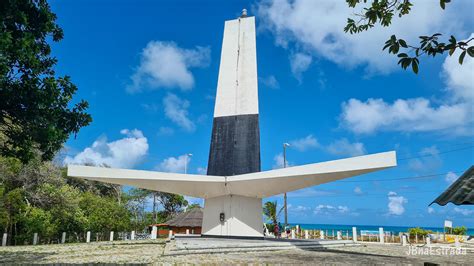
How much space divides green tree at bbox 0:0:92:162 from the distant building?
745 cm

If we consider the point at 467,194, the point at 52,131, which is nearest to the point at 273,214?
the point at 52,131

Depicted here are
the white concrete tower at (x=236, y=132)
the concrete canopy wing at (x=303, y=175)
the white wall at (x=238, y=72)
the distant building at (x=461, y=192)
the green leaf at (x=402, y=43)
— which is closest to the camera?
the green leaf at (x=402, y=43)

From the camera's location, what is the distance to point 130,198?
34.0 metres

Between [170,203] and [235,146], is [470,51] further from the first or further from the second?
[170,203]

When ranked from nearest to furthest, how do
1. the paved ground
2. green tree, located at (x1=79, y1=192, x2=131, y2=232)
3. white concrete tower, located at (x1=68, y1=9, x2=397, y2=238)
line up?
the paved ground
white concrete tower, located at (x1=68, y1=9, x2=397, y2=238)
green tree, located at (x1=79, y1=192, x2=131, y2=232)

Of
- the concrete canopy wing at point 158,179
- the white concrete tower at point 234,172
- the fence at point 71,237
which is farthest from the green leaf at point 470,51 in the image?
the fence at point 71,237

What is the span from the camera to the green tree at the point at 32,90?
727 centimetres

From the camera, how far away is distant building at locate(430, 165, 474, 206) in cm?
303

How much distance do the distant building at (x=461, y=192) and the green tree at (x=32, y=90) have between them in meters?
7.45

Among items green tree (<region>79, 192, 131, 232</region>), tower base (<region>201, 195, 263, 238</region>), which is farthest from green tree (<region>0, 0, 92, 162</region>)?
green tree (<region>79, 192, 131, 232</region>)

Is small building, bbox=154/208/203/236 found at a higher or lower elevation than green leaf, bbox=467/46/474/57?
lower

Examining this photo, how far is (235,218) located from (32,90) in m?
10.4

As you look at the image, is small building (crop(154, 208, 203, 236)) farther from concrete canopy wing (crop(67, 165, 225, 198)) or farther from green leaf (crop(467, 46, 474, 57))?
green leaf (crop(467, 46, 474, 57))

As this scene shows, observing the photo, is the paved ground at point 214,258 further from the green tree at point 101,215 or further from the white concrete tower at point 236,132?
the green tree at point 101,215
